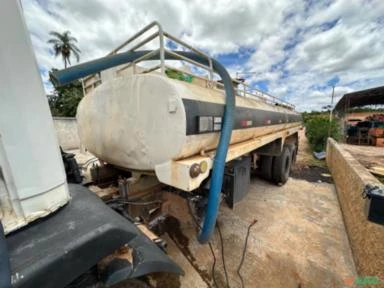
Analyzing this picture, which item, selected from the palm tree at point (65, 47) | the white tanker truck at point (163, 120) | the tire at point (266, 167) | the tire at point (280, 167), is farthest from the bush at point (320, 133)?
the palm tree at point (65, 47)

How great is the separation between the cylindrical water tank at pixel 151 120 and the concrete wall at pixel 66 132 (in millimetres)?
12151

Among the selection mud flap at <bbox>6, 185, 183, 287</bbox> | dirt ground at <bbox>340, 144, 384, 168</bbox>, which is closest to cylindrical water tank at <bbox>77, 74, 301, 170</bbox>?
mud flap at <bbox>6, 185, 183, 287</bbox>

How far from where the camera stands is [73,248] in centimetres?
82

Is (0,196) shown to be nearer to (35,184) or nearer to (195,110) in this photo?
(35,184)

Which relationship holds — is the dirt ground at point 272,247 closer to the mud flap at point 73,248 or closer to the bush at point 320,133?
the mud flap at point 73,248

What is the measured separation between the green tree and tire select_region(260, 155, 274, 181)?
18.3 metres

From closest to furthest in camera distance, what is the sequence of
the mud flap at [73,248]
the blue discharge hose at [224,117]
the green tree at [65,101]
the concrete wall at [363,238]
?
1. the mud flap at [73,248]
2. the blue discharge hose at [224,117]
3. the concrete wall at [363,238]
4. the green tree at [65,101]

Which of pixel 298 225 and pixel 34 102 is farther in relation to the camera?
pixel 298 225

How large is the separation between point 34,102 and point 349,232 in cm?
427

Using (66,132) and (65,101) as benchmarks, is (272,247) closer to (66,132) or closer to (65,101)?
(66,132)

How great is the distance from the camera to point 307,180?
5.95 metres

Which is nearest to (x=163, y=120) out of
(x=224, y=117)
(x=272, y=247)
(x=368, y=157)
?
(x=224, y=117)

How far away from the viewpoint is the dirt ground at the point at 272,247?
2.27 meters

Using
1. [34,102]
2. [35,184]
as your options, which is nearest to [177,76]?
[34,102]
